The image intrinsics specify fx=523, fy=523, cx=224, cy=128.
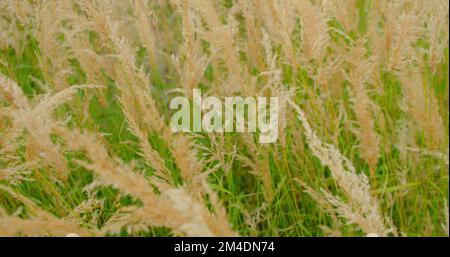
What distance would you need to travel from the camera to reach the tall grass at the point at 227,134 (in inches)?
57.5

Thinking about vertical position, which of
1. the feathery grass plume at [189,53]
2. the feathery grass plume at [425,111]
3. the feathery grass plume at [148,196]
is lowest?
the feathery grass plume at [148,196]

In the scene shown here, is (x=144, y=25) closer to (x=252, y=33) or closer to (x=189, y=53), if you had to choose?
(x=189, y=53)

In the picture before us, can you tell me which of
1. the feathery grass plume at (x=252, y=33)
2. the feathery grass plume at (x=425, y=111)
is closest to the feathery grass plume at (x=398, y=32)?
the feathery grass plume at (x=425, y=111)

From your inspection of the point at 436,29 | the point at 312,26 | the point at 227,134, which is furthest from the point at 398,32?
the point at 227,134

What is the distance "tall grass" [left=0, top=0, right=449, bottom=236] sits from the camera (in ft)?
4.79

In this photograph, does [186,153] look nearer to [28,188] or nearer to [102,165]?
[102,165]

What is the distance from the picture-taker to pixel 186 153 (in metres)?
1.61

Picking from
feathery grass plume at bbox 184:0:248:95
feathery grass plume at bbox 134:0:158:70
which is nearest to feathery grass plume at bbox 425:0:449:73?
feathery grass plume at bbox 184:0:248:95

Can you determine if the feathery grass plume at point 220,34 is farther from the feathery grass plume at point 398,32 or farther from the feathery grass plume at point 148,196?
the feathery grass plume at point 148,196
